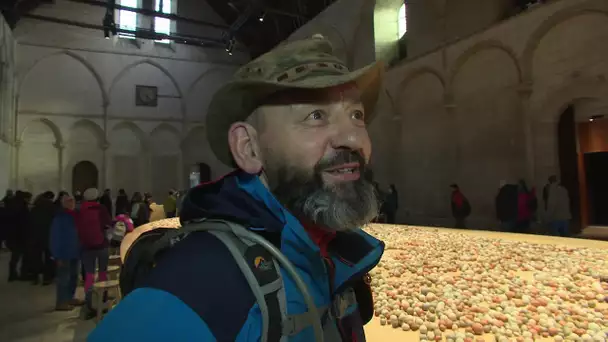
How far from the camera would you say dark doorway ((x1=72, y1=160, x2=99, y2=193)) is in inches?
711

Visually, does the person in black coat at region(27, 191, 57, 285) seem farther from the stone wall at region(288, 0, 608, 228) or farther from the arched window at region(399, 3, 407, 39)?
the arched window at region(399, 3, 407, 39)

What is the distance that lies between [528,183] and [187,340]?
985cm

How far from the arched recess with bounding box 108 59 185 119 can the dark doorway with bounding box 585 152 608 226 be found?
1673 cm

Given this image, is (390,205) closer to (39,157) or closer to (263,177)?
(263,177)

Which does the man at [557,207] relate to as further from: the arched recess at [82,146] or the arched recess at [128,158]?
the arched recess at [82,146]

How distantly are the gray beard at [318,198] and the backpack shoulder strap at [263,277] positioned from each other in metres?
0.19

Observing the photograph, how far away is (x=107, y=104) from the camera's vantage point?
1862 centimetres

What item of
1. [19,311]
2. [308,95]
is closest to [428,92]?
[19,311]

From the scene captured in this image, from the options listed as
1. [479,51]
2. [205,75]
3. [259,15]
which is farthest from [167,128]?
[479,51]

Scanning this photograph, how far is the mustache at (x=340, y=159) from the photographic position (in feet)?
3.41

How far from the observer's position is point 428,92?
38.9ft

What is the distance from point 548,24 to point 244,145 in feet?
32.4

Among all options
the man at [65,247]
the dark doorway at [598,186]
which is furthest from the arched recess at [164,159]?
the dark doorway at [598,186]

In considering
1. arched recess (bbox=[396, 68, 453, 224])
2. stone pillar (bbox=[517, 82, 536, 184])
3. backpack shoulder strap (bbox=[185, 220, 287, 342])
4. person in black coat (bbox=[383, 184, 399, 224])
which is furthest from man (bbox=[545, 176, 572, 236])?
backpack shoulder strap (bbox=[185, 220, 287, 342])
